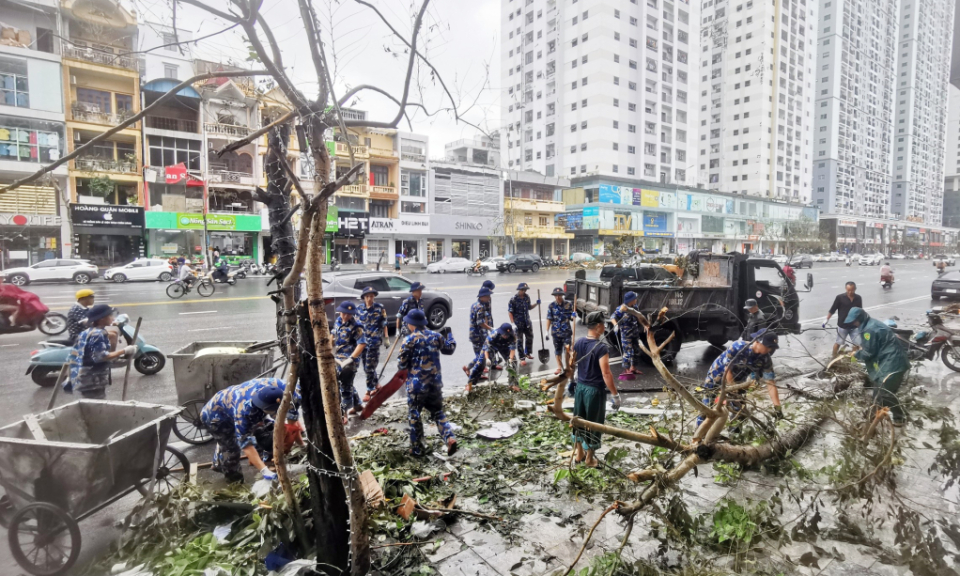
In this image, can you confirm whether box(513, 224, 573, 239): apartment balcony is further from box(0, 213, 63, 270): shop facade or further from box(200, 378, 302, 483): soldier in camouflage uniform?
box(200, 378, 302, 483): soldier in camouflage uniform

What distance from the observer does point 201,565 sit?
133 inches

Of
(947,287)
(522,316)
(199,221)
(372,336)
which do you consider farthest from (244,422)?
(199,221)

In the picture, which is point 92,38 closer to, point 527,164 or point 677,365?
point 677,365

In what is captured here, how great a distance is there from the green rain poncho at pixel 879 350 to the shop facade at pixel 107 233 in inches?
1359

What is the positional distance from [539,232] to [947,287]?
112 ft

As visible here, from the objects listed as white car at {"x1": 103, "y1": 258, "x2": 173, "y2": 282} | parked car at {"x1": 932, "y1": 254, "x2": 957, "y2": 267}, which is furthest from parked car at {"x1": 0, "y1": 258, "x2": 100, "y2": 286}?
parked car at {"x1": 932, "y1": 254, "x2": 957, "y2": 267}

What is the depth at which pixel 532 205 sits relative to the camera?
49594mm

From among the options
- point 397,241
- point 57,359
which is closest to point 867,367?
point 57,359

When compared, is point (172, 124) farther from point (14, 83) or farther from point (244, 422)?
point (244, 422)

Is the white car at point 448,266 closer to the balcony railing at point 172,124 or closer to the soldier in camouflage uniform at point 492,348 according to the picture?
the balcony railing at point 172,124

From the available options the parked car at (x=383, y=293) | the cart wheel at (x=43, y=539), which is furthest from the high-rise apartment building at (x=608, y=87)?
Answer: the cart wheel at (x=43, y=539)

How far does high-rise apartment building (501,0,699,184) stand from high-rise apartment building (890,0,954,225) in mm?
74258

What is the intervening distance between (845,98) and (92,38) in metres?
118

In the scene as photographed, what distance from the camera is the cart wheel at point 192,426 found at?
5.68 m
